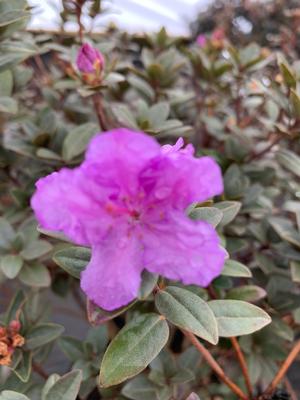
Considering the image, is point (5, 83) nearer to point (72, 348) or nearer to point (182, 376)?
point (72, 348)

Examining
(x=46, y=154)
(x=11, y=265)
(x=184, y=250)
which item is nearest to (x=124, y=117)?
(x=46, y=154)

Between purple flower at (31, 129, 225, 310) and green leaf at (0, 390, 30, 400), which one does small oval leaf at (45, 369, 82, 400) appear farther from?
purple flower at (31, 129, 225, 310)

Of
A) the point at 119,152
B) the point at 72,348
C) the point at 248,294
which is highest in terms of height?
the point at 119,152

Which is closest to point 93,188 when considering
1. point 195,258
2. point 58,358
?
point 195,258

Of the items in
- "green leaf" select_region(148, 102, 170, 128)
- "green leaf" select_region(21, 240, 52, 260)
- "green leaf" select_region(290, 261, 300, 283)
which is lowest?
"green leaf" select_region(21, 240, 52, 260)

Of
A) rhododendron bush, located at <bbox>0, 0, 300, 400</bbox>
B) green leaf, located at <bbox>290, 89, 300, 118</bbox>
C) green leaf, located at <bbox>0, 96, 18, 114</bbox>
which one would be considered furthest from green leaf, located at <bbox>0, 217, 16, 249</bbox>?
green leaf, located at <bbox>290, 89, 300, 118</bbox>

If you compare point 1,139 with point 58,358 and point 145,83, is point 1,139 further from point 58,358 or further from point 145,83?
point 58,358

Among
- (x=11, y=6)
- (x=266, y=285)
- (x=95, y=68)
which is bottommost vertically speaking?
(x=266, y=285)
